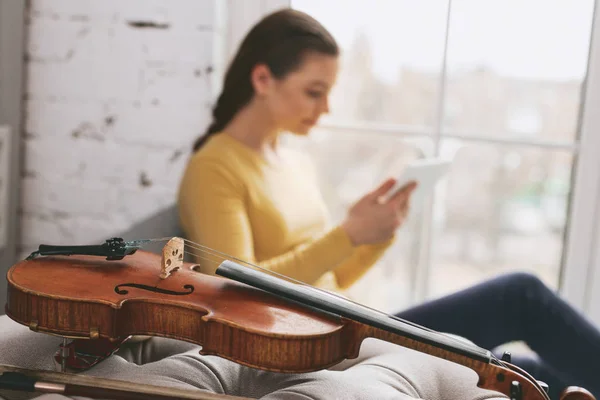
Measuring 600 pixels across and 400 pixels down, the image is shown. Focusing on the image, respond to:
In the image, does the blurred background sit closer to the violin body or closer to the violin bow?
the violin body

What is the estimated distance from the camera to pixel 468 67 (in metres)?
1.68

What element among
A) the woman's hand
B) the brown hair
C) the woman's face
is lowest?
the woman's hand

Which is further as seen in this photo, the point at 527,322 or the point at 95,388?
the point at 527,322

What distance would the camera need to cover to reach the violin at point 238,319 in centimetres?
72

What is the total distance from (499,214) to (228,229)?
0.89 meters

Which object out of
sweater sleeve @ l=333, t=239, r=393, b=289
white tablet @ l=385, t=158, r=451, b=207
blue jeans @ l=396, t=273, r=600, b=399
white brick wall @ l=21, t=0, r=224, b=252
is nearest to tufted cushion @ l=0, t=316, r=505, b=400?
blue jeans @ l=396, t=273, r=600, b=399

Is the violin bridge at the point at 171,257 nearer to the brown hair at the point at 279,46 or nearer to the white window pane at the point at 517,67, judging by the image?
the brown hair at the point at 279,46

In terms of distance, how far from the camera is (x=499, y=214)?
1.85m

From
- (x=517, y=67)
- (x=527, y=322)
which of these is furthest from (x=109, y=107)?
(x=527, y=322)

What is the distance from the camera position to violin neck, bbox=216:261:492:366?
2.40ft

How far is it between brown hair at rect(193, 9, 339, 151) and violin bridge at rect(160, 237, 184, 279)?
2.11 ft

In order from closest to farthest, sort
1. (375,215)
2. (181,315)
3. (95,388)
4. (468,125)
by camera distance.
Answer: (95,388), (181,315), (375,215), (468,125)

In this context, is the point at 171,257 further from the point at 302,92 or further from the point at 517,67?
the point at 517,67

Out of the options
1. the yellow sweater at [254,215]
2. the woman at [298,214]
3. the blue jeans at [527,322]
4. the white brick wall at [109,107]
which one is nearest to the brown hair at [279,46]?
the woman at [298,214]
